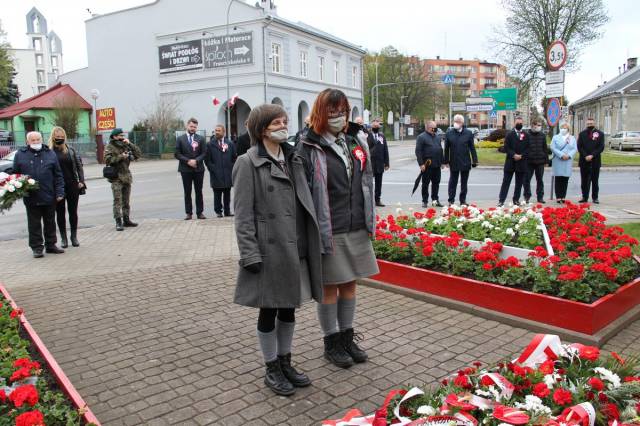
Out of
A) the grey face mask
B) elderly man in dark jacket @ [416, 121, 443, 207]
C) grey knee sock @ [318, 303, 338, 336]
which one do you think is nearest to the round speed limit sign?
elderly man in dark jacket @ [416, 121, 443, 207]

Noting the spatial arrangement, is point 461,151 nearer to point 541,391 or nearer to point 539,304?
point 539,304

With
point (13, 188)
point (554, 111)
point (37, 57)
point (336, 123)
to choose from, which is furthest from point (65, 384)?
point (37, 57)

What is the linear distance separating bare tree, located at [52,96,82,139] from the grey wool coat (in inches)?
1628

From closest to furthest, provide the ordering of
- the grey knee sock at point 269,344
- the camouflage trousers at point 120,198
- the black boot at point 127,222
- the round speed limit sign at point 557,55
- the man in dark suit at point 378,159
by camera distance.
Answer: the grey knee sock at point 269,344 < the camouflage trousers at point 120,198 < the black boot at point 127,222 < the round speed limit sign at point 557,55 < the man in dark suit at point 378,159

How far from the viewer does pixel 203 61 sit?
43.9 metres

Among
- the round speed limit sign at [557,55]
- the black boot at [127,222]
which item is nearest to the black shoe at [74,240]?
the black boot at [127,222]

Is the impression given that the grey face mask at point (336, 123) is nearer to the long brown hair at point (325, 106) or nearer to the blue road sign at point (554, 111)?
the long brown hair at point (325, 106)

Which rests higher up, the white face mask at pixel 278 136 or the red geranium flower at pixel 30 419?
the white face mask at pixel 278 136

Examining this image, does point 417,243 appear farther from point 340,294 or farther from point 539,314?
point 340,294

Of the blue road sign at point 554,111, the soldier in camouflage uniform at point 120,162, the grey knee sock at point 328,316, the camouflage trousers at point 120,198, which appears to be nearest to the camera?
the grey knee sock at point 328,316

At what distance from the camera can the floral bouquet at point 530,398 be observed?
282 centimetres

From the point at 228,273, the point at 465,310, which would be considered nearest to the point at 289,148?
the point at 465,310

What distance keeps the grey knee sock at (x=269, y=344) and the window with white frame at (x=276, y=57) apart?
4058 centimetres

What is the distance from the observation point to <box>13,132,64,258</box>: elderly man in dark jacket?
28.7 feet
